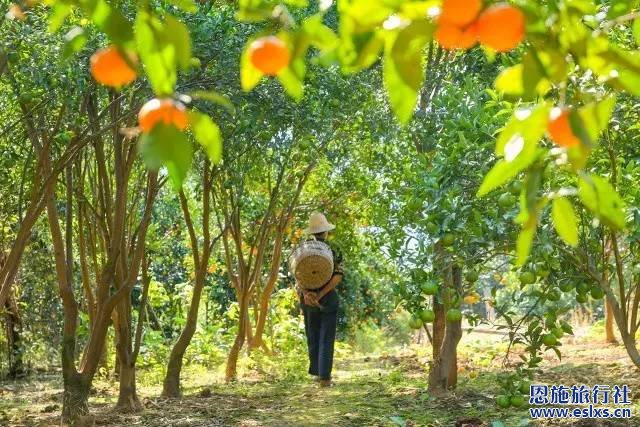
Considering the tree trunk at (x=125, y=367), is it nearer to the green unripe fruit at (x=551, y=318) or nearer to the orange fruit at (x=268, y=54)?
the green unripe fruit at (x=551, y=318)

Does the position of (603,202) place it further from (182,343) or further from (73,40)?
(182,343)

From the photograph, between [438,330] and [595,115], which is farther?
[438,330]

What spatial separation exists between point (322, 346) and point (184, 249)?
20.8 ft

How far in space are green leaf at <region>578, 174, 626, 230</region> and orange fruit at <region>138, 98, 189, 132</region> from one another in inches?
19.1

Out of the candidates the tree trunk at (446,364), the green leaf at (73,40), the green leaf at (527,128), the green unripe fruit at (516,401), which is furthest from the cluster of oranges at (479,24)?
the tree trunk at (446,364)

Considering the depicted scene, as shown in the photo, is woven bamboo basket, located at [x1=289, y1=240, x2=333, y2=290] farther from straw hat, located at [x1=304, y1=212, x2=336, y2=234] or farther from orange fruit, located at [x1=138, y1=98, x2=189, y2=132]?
orange fruit, located at [x1=138, y1=98, x2=189, y2=132]

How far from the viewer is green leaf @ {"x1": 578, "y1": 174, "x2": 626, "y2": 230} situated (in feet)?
3.40

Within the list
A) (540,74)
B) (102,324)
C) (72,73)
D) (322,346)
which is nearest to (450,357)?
(322,346)

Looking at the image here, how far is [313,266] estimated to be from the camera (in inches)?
305

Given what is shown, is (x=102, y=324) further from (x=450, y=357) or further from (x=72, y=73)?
(x=450, y=357)

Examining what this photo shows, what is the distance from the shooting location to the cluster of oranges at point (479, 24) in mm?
852

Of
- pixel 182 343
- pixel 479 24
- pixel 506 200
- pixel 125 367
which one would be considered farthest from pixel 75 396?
pixel 479 24

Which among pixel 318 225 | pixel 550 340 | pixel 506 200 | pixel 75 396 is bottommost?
pixel 75 396

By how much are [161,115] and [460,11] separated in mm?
311
